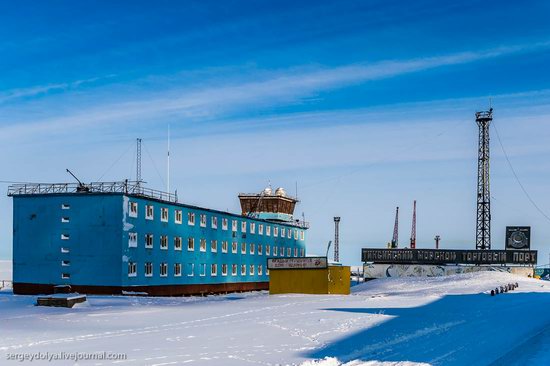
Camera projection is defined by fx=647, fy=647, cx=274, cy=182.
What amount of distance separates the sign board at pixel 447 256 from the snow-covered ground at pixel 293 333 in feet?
181

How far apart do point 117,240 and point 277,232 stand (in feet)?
124

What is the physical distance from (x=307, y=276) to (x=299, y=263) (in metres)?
1.43

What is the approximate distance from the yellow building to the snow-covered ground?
616 inches

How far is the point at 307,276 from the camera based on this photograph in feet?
199

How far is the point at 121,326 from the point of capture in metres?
30.3

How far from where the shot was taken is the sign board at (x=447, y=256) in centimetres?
9794

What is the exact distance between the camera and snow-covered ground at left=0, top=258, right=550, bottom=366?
2095 centimetres

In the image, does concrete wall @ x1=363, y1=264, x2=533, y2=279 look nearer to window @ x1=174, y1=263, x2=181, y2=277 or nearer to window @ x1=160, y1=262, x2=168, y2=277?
window @ x1=174, y1=263, x2=181, y2=277

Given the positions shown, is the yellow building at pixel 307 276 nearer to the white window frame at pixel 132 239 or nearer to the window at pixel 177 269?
the window at pixel 177 269

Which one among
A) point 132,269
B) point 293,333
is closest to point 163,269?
point 132,269

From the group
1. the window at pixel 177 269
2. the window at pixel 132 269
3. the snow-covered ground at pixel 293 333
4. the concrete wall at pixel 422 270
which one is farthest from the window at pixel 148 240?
the concrete wall at pixel 422 270

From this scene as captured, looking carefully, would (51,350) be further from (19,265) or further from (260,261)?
(260,261)

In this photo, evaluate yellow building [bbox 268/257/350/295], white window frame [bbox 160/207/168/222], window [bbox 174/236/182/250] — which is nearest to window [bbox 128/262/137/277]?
white window frame [bbox 160/207/168/222]

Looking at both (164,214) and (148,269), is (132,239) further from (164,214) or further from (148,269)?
(164,214)
